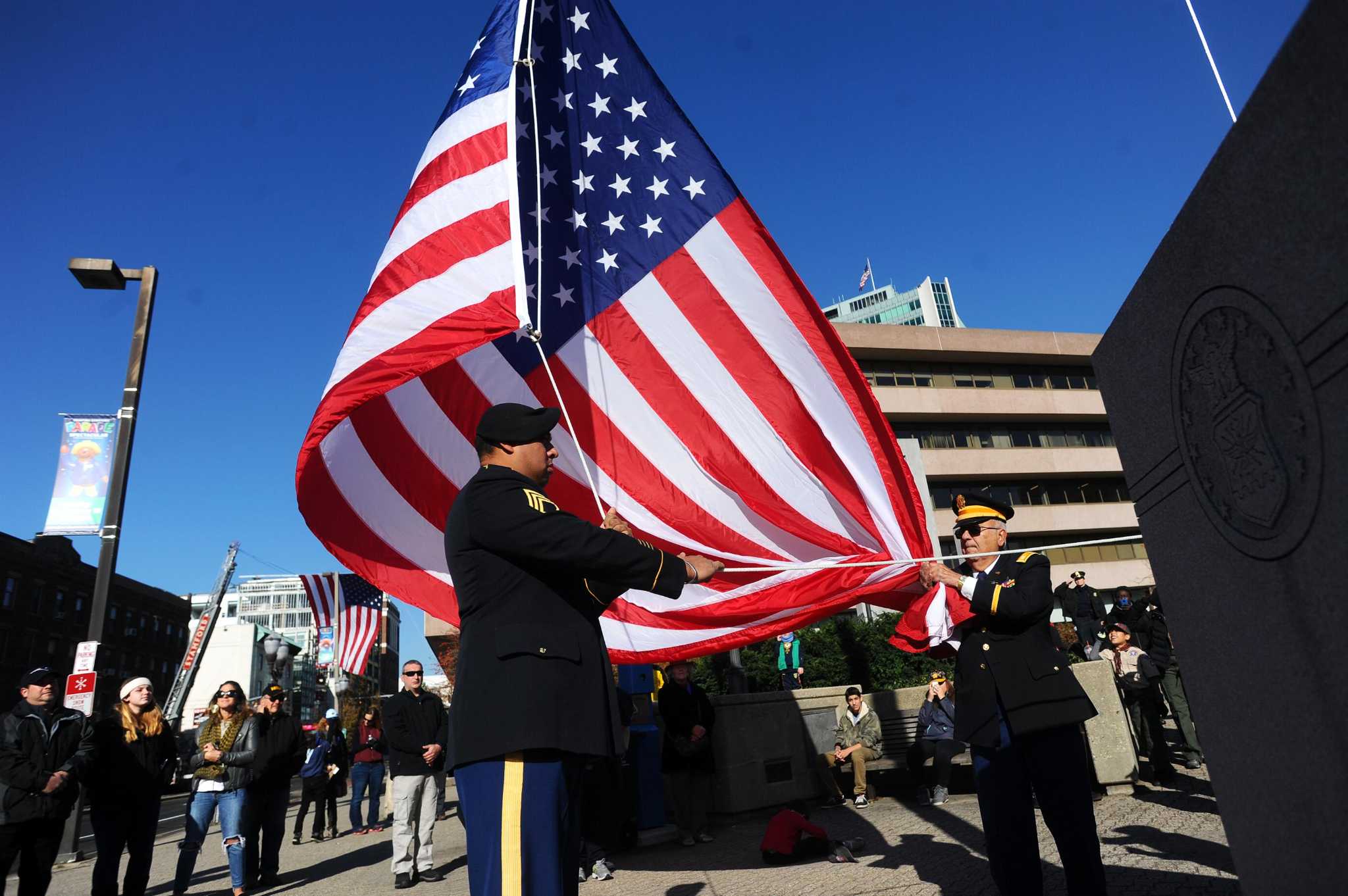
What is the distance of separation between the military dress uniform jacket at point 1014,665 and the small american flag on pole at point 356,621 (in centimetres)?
1722

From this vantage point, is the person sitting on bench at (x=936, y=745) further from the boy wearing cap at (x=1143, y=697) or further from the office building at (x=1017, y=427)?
the office building at (x=1017, y=427)

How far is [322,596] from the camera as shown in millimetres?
19625

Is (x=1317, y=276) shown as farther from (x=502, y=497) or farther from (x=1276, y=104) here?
(x=502, y=497)

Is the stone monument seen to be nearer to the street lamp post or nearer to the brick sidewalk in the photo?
the brick sidewalk

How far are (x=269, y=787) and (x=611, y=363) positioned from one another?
5304 millimetres

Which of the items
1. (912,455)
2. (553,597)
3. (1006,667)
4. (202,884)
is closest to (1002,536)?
(1006,667)

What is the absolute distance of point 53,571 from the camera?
45.1 meters

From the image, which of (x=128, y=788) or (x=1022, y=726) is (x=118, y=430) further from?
(x=1022, y=726)

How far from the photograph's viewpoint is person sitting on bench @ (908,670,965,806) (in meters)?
8.16

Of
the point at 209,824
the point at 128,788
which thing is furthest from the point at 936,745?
the point at 128,788

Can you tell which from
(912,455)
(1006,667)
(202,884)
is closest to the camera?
(1006,667)

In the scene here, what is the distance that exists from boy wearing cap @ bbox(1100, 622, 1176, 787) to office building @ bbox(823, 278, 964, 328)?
397ft

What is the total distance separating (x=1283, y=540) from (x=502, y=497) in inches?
73.2

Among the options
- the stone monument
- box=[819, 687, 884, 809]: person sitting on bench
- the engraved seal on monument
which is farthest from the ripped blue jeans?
the engraved seal on monument
